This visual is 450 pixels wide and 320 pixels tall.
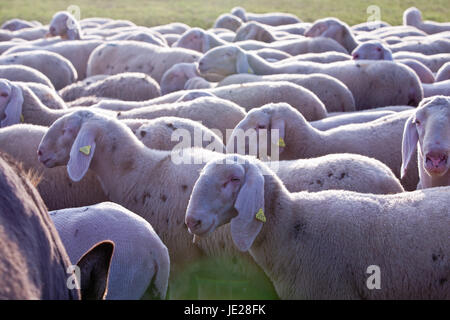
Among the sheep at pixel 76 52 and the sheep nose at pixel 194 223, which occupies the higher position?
the sheep nose at pixel 194 223

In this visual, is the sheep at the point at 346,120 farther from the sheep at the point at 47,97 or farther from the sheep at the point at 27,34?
the sheep at the point at 27,34

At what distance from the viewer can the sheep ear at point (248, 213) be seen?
3.37 meters

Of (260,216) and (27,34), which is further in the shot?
(27,34)

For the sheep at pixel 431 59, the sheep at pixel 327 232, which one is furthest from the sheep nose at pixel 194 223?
the sheep at pixel 431 59

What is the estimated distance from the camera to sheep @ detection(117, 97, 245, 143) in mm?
5867

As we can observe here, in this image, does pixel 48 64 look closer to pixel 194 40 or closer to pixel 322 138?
pixel 194 40

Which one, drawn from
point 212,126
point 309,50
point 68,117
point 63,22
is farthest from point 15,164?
point 63,22

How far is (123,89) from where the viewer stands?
7.85m

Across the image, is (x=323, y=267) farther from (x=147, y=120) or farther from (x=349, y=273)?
(x=147, y=120)

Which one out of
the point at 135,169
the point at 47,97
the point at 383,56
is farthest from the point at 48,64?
the point at 135,169

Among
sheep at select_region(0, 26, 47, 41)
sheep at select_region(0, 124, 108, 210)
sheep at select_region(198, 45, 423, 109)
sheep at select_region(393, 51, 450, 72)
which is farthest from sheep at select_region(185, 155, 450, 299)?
sheep at select_region(0, 26, 47, 41)

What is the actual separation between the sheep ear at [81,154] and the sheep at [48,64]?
4730 mm

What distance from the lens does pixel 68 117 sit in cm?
473

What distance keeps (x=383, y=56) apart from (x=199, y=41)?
3.11 meters
